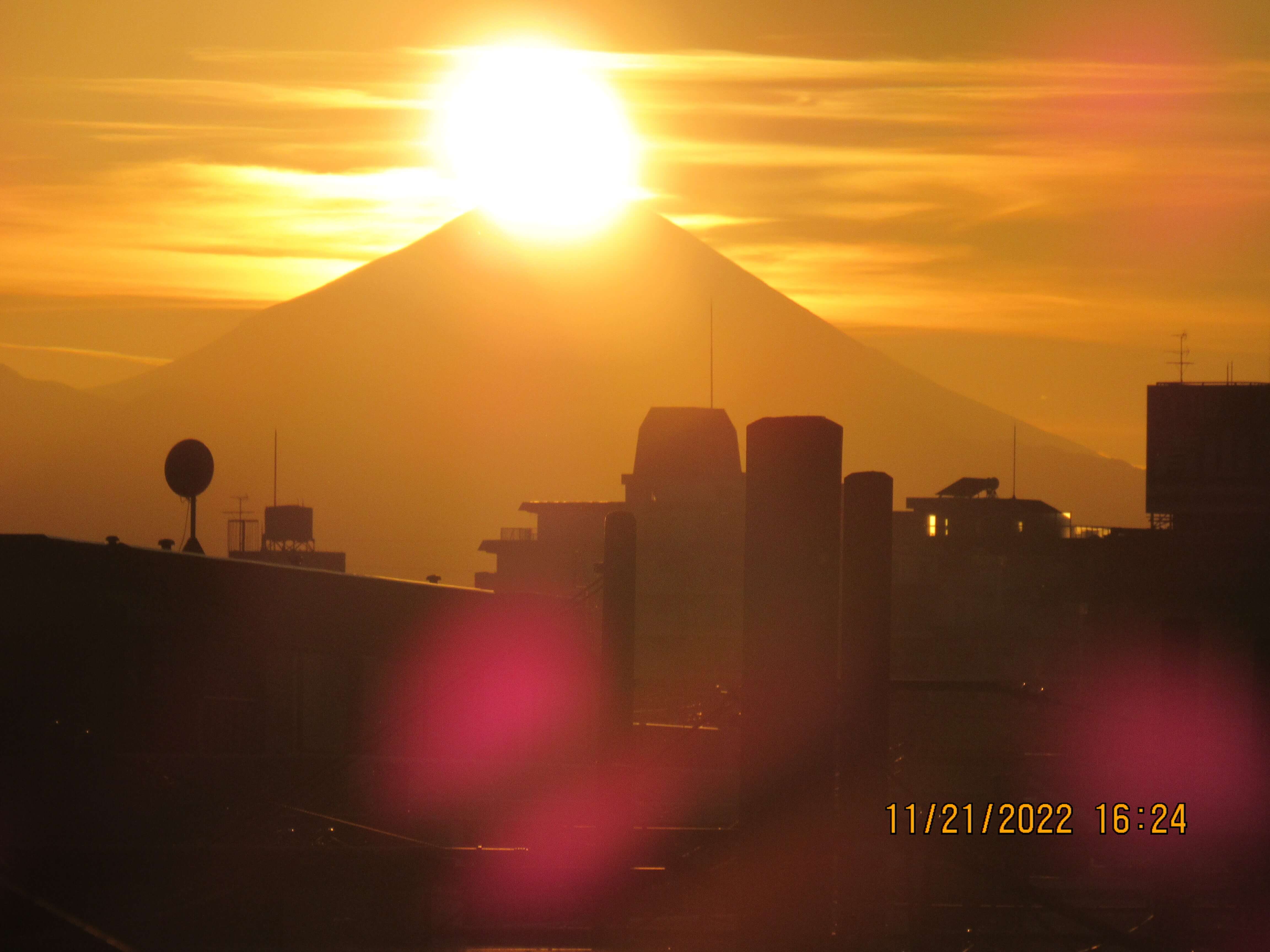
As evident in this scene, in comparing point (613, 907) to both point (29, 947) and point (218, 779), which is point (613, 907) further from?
point (218, 779)

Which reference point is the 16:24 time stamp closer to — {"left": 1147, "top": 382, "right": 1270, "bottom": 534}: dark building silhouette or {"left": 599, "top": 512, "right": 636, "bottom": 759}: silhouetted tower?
{"left": 599, "top": 512, "right": 636, "bottom": 759}: silhouetted tower

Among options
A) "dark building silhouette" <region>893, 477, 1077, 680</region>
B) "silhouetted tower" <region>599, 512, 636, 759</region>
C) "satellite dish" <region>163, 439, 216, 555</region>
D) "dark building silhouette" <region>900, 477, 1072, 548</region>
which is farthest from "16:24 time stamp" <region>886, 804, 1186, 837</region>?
"dark building silhouette" <region>900, 477, 1072, 548</region>

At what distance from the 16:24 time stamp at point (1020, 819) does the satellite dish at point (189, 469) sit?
17.3 metres

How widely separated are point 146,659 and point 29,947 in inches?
519

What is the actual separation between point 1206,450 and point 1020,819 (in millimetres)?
55096

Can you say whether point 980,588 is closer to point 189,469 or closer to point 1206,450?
point 1206,450

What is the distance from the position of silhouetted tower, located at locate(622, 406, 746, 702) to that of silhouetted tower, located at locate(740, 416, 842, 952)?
131 feet

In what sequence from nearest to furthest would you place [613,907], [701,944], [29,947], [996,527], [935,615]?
[29,947] < [613,907] < [701,944] < [935,615] < [996,527]

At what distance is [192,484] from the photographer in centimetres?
2438

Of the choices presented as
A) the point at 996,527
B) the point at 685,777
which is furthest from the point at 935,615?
the point at 685,777

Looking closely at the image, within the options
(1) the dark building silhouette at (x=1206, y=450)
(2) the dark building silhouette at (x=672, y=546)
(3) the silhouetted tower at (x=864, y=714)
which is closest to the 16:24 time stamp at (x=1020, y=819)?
(3) the silhouetted tower at (x=864, y=714)

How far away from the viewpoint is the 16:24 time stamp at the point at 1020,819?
328 inches

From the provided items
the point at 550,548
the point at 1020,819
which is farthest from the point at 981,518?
the point at 1020,819

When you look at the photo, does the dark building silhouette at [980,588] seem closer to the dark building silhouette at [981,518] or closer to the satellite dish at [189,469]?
the dark building silhouette at [981,518]
